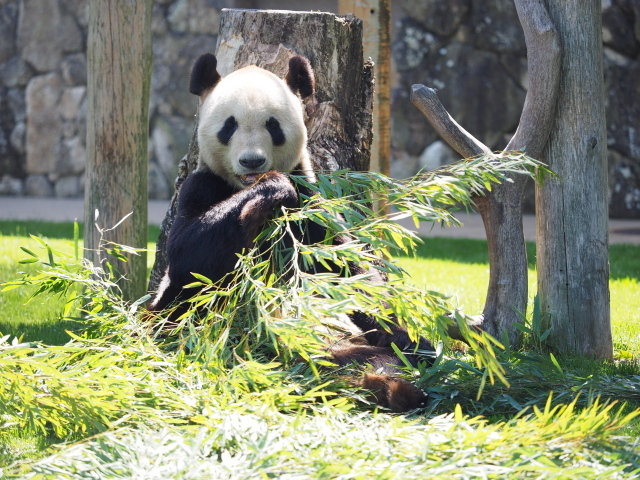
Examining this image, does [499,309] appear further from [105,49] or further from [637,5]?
[637,5]

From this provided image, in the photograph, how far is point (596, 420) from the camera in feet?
7.07

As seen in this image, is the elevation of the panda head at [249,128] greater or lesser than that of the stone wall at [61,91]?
lesser

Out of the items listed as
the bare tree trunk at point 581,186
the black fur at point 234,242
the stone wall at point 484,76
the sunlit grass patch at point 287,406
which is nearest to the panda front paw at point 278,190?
the black fur at point 234,242

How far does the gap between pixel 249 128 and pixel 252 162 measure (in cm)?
19

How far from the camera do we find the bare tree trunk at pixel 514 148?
374cm

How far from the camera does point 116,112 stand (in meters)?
4.27

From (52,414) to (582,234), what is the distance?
2.58m

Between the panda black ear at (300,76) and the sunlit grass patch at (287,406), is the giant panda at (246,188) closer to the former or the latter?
the panda black ear at (300,76)

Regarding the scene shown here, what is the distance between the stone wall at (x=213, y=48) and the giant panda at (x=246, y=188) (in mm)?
5930

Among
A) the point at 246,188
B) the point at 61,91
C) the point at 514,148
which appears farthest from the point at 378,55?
the point at 61,91

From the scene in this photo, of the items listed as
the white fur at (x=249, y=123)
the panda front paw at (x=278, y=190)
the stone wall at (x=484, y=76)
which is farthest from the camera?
the stone wall at (x=484, y=76)

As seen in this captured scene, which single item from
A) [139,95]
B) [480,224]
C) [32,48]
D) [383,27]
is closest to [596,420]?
[139,95]

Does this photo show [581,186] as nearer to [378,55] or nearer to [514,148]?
[514,148]

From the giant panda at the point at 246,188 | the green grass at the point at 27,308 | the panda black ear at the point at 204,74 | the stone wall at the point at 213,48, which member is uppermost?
the stone wall at the point at 213,48
